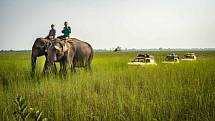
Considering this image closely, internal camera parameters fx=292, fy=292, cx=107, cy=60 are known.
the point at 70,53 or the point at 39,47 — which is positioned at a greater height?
the point at 39,47

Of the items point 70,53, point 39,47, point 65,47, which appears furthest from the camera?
point 70,53

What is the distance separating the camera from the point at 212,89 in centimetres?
422

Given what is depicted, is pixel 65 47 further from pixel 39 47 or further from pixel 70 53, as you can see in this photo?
pixel 39 47

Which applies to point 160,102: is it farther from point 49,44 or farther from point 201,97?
point 49,44

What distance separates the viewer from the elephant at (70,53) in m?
6.95

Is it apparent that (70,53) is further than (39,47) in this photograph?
Yes

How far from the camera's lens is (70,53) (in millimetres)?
7887

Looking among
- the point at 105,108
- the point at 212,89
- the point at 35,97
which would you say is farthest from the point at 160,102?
the point at 35,97

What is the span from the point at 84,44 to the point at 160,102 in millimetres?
5998

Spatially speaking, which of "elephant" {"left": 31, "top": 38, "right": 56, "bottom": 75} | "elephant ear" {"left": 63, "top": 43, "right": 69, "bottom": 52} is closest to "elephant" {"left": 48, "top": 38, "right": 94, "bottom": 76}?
"elephant ear" {"left": 63, "top": 43, "right": 69, "bottom": 52}

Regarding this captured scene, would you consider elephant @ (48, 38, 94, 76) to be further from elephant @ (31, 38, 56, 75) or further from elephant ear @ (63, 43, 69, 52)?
elephant @ (31, 38, 56, 75)

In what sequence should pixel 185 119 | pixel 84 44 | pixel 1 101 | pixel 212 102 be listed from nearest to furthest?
pixel 185 119
pixel 212 102
pixel 1 101
pixel 84 44

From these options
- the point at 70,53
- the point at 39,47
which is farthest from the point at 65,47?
the point at 39,47

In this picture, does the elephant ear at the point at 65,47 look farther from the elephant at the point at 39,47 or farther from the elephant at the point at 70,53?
the elephant at the point at 39,47
